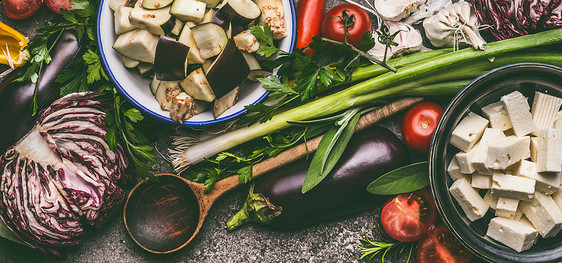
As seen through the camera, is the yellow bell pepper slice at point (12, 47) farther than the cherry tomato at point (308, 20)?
No

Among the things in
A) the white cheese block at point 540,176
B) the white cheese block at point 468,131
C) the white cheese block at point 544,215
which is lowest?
the white cheese block at point 544,215

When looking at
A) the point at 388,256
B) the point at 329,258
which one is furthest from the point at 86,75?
the point at 388,256

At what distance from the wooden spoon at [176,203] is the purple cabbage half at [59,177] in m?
0.13

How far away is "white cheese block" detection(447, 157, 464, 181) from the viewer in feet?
5.35

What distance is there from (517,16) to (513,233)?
2.98ft

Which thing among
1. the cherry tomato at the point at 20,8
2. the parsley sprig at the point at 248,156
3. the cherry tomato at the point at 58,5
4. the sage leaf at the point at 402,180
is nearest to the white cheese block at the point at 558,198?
the sage leaf at the point at 402,180

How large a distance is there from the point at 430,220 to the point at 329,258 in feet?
1.61

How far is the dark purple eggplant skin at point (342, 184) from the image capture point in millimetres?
1764

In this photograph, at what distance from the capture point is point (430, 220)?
5.99 feet

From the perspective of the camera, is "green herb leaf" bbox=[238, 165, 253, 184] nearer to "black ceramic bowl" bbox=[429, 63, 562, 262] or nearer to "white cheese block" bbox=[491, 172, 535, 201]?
"black ceramic bowl" bbox=[429, 63, 562, 262]

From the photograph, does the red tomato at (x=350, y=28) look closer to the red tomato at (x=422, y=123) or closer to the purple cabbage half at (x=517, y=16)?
the red tomato at (x=422, y=123)

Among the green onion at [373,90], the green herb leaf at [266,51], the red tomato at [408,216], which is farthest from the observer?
Result: the red tomato at [408,216]

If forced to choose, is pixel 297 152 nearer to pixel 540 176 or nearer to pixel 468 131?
pixel 468 131

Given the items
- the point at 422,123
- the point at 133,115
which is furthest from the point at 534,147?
the point at 133,115
